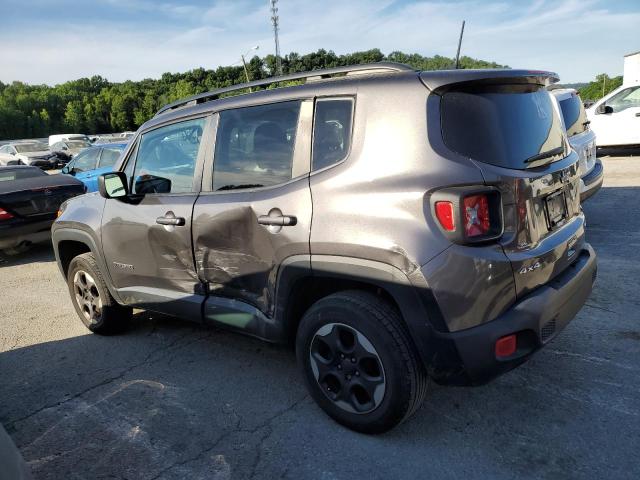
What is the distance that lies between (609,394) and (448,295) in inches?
55.2

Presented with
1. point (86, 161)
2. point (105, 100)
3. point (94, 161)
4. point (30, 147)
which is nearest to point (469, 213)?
point (94, 161)

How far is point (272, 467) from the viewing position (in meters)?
2.45

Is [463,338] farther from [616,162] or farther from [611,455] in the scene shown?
[616,162]

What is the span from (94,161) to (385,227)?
10.0 metres

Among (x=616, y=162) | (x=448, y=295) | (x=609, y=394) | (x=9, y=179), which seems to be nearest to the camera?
(x=448, y=295)

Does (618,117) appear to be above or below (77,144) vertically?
below

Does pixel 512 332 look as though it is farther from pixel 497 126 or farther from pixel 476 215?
pixel 497 126

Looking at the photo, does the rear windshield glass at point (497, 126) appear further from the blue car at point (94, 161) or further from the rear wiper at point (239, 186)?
the blue car at point (94, 161)

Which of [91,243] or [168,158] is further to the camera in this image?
[91,243]

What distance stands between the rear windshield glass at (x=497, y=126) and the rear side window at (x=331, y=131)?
51cm

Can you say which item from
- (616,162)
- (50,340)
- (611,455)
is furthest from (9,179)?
(616,162)

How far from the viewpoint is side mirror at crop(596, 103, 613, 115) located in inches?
424

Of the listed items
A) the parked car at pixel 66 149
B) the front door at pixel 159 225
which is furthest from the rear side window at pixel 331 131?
the parked car at pixel 66 149

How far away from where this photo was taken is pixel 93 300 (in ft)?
14.3
